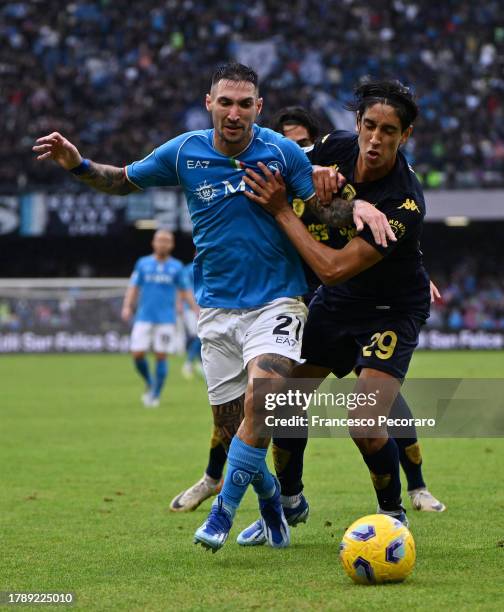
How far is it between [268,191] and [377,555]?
1874 mm

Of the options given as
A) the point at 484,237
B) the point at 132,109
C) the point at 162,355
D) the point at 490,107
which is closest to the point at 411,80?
the point at 490,107

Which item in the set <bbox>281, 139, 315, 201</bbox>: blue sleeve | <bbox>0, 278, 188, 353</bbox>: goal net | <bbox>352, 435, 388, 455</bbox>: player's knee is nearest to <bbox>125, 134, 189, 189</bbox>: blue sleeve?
<bbox>281, 139, 315, 201</bbox>: blue sleeve

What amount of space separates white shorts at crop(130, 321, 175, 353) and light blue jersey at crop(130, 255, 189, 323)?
9 centimetres

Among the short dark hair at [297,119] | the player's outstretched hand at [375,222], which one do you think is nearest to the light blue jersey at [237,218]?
the player's outstretched hand at [375,222]

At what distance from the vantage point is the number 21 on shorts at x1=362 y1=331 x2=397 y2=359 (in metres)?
5.71

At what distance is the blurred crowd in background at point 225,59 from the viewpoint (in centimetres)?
3075

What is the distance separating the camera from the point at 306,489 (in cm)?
796

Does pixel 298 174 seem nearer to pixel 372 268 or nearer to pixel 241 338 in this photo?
pixel 372 268

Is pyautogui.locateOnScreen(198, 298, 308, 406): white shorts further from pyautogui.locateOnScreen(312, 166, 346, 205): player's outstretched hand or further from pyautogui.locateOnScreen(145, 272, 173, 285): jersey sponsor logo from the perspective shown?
pyautogui.locateOnScreen(145, 272, 173, 285): jersey sponsor logo

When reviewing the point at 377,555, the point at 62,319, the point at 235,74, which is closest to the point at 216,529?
the point at 377,555

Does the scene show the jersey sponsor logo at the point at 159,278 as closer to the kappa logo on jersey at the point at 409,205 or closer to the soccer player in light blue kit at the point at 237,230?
the soccer player in light blue kit at the point at 237,230

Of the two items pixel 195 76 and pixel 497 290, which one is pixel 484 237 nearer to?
pixel 497 290

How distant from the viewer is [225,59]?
33.8 meters

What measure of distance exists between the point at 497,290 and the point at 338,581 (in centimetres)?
2845
